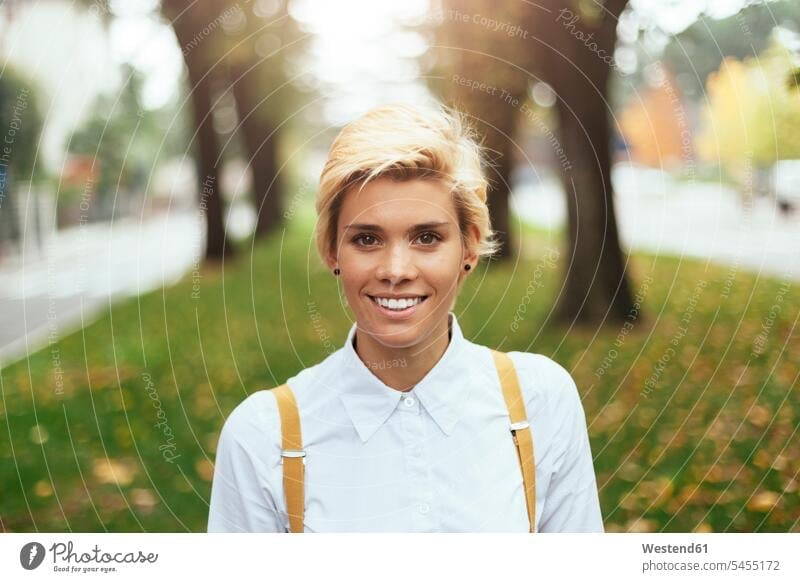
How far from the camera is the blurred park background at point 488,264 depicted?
3.02 meters

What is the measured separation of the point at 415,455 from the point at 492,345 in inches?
98.2

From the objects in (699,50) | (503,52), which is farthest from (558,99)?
(699,50)

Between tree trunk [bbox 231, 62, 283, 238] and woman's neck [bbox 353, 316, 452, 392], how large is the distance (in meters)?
3.29

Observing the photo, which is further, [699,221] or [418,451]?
[699,221]

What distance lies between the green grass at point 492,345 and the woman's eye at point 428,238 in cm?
128

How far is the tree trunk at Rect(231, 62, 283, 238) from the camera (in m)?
6.10

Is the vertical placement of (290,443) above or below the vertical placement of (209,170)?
below

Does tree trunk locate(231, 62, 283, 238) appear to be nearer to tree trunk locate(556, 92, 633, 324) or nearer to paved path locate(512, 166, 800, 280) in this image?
tree trunk locate(556, 92, 633, 324)

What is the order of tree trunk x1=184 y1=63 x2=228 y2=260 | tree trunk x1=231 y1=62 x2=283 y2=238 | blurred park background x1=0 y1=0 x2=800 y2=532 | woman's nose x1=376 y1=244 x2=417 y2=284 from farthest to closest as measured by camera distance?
tree trunk x1=231 y1=62 x2=283 y2=238 < tree trunk x1=184 y1=63 x2=228 y2=260 < blurred park background x1=0 y1=0 x2=800 y2=532 < woman's nose x1=376 y1=244 x2=417 y2=284

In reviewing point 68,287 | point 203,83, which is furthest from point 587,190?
point 68,287

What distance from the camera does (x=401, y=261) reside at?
1.83 m

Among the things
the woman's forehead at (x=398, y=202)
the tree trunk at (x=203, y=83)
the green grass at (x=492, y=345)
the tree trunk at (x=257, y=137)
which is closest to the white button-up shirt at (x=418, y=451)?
the woman's forehead at (x=398, y=202)

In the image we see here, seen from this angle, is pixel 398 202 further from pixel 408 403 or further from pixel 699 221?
pixel 699 221
